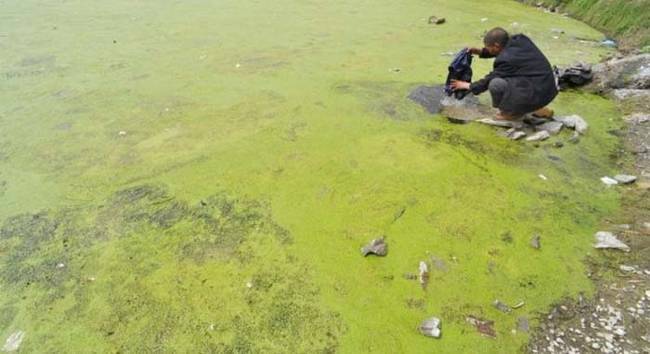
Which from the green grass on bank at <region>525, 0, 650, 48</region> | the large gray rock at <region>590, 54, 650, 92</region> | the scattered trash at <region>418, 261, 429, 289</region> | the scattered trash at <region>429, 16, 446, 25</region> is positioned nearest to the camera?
the scattered trash at <region>418, 261, 429, 289</region>

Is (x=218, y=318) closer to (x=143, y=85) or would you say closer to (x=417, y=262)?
(x=417, y=262)

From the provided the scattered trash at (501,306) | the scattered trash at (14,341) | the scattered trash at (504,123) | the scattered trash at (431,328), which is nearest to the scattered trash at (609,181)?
the scattered trash at (504,123)

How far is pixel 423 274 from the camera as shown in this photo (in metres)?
1.74

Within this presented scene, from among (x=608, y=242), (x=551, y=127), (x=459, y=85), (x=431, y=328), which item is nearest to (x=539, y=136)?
(x=551, y=127)

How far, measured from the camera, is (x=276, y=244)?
190cm

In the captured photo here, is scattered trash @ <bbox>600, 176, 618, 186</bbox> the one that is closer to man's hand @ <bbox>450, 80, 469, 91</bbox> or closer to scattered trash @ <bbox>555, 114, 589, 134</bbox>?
scattered trash @ <bbox>555, 114, 589, 134</bbox>

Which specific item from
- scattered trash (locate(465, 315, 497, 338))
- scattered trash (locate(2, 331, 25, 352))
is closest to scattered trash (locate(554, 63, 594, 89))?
scattered trash (locate(465, 315, 497, 338))

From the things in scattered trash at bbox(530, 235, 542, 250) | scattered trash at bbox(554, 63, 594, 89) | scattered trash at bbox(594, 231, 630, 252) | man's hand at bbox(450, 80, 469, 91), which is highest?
man's hand at bbox(450, 80, 469, 91)

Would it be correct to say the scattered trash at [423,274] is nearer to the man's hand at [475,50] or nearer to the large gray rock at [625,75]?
the man's hand at [475,50]

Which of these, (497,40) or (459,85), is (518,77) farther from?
(459,85)

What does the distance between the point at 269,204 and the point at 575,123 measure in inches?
81.7

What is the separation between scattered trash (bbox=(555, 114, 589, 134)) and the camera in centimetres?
271

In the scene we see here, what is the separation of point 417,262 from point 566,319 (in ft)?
1.89

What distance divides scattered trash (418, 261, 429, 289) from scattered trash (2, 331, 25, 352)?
4.93ft
